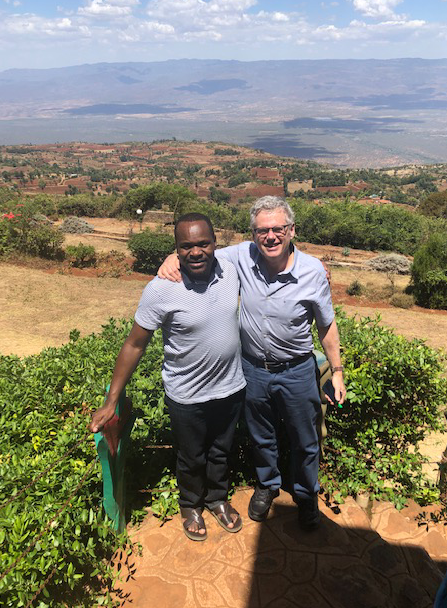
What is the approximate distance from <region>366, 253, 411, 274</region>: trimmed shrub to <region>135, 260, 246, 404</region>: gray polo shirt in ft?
50.6

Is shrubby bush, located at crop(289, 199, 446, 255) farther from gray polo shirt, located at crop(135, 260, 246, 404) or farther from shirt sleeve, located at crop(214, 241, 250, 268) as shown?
gray polo shirt, located at crop(135, 260, 246, 404)

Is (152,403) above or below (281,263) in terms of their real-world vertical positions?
below

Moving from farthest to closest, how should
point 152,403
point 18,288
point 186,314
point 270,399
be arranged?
1. point 18,288
2. point 152,403
3. point 270,399
4. point 186,314

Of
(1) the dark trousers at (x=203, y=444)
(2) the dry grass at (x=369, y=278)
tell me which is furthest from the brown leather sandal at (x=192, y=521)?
(2) the dry grass at (x=369, y=278)

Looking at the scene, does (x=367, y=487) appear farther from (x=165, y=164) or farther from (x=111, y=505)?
(x=165, y=164)

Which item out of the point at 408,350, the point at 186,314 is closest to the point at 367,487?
the point at 408,350

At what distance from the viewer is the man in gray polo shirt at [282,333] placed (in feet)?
7.23

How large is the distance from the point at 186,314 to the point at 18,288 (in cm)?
973

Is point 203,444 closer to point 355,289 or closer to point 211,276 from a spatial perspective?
point 211,276

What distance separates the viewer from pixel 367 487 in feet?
10.2

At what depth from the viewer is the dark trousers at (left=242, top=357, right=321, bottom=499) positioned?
2371mm

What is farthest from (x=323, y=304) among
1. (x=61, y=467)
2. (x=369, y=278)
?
(x=369, y=278)

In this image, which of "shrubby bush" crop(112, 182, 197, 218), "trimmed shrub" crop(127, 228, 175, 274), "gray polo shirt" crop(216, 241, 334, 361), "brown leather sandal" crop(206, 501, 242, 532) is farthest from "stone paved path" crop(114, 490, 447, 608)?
"shrubby bush" crop(112, 182, 197, 218)

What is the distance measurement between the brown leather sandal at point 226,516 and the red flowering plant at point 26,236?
11.6 m
